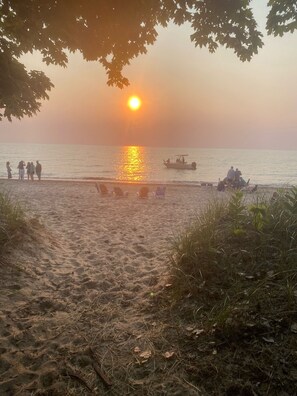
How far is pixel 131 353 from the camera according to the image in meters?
3.07

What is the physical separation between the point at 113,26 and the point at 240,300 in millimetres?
5008

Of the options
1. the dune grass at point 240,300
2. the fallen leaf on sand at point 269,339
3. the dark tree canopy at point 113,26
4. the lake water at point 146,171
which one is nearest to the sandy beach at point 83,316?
the dune grass at point 240,300

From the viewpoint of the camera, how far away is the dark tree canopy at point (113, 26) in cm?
423

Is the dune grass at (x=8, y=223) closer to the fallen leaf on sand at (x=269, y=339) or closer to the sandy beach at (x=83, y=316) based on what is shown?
the sandy beach at (x=83, y=316)

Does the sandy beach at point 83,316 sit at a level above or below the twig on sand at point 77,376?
above

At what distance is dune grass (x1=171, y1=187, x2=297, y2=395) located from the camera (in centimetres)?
255

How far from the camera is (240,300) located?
11.6 ft

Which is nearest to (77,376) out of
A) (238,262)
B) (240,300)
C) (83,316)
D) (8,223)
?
(83,316)

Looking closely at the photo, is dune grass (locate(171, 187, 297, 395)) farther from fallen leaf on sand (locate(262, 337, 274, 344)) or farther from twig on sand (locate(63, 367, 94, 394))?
twig on sand (locate(63, 367, 94, 394))

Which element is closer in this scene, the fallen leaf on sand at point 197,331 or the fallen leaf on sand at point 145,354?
the fallen leaf on sand at point 145,354

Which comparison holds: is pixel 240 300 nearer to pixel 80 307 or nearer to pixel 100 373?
pixel 100 373

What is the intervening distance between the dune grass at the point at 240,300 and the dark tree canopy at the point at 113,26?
3296 mm

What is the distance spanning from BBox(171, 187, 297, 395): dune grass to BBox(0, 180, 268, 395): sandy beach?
1.23 feet

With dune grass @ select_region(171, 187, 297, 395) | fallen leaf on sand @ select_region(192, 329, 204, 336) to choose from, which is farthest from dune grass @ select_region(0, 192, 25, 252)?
fallen leaf on sand @ select_region(192, 329, 204, 336)
